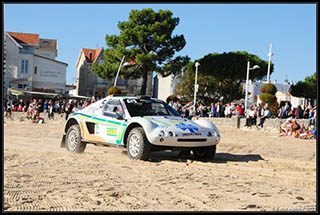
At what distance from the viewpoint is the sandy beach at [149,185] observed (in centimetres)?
512

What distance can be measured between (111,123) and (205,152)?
7.97 ft

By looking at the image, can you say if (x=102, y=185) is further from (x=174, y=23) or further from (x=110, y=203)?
(x=174, y=23)

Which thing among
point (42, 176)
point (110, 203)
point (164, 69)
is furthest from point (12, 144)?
point (164, 69)

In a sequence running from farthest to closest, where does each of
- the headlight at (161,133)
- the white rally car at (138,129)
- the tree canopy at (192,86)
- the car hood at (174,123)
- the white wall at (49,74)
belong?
the white wall at (49,74)
the tree canopy at (192,86)
the car hood at (174,123)
the white rally car at (138,129)
the headlight at (161,133)

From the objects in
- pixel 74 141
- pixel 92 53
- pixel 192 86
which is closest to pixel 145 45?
pixel 192 86

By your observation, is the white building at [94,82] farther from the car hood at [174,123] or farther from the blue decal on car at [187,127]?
the blue decal on car at [187,127]

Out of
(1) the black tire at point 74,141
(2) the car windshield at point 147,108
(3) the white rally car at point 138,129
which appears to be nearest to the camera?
(3) the white rally car at point 138,129

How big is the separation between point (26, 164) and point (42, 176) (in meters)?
1.36

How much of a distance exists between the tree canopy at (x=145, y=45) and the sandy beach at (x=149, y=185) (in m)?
34.2

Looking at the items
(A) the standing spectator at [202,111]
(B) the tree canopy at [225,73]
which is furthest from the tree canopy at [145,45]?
(A) the standing spectator at [202,111]

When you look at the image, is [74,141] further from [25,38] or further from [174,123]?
[25,38]

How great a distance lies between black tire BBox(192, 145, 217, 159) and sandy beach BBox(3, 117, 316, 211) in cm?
19

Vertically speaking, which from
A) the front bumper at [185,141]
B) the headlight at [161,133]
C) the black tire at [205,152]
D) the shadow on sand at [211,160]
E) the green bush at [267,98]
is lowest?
the shadow on sand at [211,160]

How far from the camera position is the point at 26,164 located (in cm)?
798
